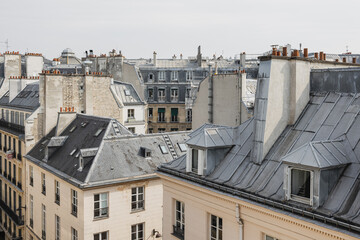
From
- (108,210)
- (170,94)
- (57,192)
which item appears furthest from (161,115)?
(108,210)

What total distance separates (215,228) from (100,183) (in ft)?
29.5

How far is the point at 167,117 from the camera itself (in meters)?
55.0

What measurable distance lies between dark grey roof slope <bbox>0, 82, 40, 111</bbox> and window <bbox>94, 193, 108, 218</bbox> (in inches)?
579

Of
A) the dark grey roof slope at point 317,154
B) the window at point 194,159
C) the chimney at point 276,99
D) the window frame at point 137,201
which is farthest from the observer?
the window frame at point 137,201

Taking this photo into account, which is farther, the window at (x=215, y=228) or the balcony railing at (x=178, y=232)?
the balcony railing at (x=178, y=232)

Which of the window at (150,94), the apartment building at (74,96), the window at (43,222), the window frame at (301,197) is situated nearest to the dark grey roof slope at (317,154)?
the window frame at (301,197)

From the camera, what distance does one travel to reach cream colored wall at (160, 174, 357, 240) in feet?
29.5

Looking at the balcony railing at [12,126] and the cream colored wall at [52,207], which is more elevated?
the balcony railing at [12,126]

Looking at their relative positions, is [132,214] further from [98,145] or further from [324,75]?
[324,75]

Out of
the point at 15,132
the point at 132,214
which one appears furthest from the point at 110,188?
the point at 15,132

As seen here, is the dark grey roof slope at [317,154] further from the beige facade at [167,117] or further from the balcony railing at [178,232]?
the beige facade at [167,117]

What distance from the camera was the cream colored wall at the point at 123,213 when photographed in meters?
19.2

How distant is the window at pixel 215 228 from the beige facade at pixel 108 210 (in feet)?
29.1

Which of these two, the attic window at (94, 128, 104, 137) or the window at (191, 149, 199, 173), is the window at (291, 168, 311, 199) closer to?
the window at (191, 149, 199, 173)
